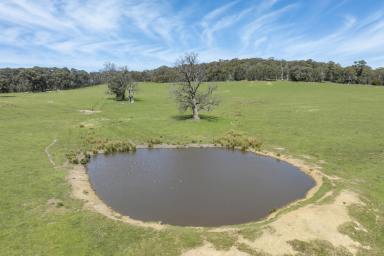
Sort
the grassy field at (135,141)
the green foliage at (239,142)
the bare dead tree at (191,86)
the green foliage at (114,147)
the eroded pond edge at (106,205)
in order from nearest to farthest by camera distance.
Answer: the grassy field at (135,141) < the eroded pond edge at (106,205) < the green foliage at (114,147) < the green foliage at (239,142) < the bare dead tree at (191,86)

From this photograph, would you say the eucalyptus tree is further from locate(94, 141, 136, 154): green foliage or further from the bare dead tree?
locate(94, 141, 136, 154): green foliage

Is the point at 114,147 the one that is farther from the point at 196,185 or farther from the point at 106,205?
the point at 106,205

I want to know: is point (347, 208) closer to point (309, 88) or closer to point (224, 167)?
point (224, 167)

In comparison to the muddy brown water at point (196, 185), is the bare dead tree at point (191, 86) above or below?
above

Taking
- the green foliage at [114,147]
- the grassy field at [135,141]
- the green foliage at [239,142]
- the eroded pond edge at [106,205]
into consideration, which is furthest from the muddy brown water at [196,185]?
the grassy field at [135,141]

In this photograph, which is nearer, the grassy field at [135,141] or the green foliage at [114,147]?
the grassy field at [135,141]

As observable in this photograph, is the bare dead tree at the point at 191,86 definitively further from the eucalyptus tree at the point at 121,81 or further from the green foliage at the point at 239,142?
the eucalyptus tree at the point at 121,81

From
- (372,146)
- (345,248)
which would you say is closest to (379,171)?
(372,146)
